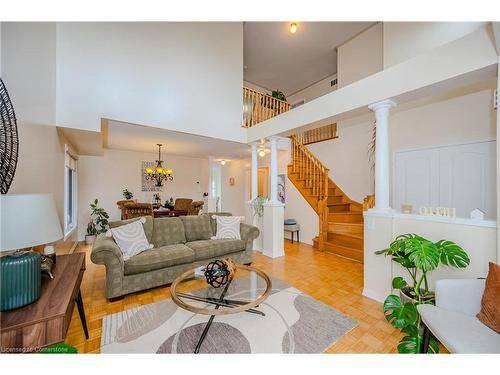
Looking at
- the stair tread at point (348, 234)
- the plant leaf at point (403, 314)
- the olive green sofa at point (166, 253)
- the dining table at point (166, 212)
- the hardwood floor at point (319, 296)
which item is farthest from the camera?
the dining table at point (166, 212)

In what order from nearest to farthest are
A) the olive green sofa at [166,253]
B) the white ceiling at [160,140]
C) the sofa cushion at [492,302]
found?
the sofa cushion at [492,302] → the olive green sofa at [166,253] → the white ceiling at [160,140]

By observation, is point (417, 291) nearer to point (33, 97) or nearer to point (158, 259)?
point (158, 259)

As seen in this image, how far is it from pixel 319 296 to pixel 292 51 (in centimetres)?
594

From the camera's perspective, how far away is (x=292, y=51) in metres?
5.75

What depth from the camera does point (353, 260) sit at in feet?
12.9

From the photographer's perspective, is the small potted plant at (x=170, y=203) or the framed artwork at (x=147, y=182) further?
the framed artwork at (x=147, y=182)

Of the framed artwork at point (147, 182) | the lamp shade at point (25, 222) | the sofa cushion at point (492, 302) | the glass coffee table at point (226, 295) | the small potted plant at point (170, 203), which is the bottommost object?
the glass coffee table at point (226, 295)

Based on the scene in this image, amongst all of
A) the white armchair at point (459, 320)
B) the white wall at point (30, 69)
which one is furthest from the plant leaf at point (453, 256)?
the white wall at point (30, 69)

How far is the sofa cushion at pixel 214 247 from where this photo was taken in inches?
122

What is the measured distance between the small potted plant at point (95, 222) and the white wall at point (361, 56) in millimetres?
7029

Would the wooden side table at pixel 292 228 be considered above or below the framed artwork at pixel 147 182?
below

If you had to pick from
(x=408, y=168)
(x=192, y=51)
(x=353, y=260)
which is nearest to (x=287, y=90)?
(x=192, y=51)

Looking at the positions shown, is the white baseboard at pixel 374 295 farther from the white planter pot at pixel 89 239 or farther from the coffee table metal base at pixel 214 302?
the white planter pot at pixel 89 239
